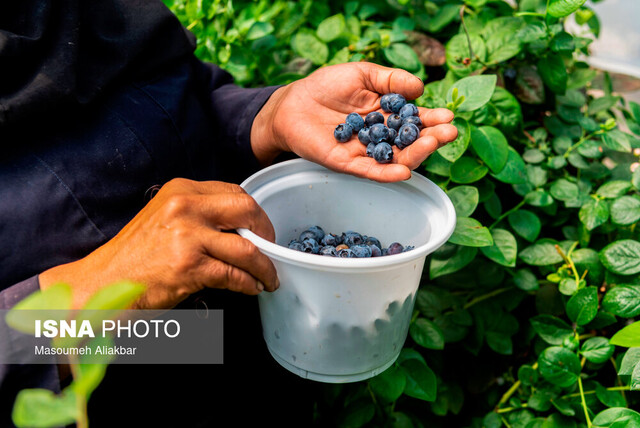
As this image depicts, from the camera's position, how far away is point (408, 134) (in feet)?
3.32

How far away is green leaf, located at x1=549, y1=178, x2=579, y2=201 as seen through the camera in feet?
4.18

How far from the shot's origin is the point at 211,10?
155cm

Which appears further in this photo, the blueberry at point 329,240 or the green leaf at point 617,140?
the green leaf at point 617,140

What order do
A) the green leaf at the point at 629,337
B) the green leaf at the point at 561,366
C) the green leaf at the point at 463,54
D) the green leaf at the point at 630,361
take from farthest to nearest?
the green leaf at the point at 463,54 → the green leaf at the point at 561,366 → the green leaf at the point at 630,361 → the green leaf at the point at 629,337

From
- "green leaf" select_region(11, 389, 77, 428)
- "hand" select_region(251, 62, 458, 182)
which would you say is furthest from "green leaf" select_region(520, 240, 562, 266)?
"green leaf" select_region(11, 389, 77, 428)

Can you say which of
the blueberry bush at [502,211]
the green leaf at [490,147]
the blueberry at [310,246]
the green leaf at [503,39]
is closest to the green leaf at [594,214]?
the blueberry bush at [502,211]

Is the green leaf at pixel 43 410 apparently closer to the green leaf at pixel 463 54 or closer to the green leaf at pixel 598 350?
the green leaf at pixel 598 350

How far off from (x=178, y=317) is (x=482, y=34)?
3.46 ft

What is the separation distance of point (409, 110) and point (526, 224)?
1.51 feet

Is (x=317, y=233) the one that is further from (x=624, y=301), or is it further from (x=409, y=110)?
(x=624, y=301)

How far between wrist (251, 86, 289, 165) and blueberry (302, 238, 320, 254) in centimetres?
23

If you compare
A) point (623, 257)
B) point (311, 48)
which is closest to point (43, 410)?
point (623, 257)

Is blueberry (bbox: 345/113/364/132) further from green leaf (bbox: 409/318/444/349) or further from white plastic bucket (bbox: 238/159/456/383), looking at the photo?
green leaf (bbox: 409/318/444/349)

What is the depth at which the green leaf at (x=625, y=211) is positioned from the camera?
3.78 feet
